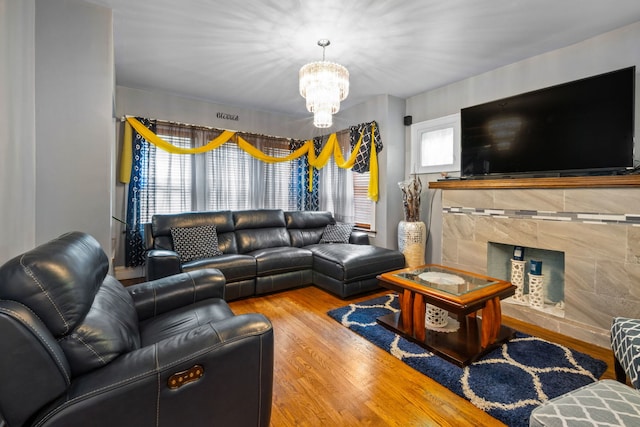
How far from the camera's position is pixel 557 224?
265 centimetres

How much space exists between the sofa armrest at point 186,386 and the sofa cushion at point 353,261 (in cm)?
210

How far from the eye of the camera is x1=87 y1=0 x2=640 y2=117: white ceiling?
2.29 metres

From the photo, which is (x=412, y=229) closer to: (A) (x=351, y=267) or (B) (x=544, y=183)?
(A) (x=351, y=267)

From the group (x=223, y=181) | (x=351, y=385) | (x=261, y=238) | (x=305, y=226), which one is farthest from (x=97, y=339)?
(x=223, y=181)

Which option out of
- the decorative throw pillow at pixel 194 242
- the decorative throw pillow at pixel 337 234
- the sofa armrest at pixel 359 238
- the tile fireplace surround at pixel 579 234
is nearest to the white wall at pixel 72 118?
the decorative throw pillow at pixel 194 242

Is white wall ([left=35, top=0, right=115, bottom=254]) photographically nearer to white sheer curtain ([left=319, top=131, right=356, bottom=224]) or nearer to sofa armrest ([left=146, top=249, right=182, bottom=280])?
sofa armrest ([left=146, top=249, right=182, bottom=280])

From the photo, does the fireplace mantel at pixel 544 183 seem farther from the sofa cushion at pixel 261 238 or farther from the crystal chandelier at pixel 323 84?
the sofa cushion at pixel 261 238

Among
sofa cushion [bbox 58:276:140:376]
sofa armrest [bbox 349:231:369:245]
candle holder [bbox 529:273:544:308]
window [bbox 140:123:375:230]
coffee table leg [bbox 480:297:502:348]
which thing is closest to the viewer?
sofa cushion [bbox 58:276:140:376]

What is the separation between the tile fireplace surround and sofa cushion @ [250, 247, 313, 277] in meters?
2.01

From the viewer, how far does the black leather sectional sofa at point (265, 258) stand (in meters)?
3.24

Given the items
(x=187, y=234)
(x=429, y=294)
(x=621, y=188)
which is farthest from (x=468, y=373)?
(x=187, y=234)

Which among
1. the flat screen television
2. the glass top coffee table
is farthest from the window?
the glass top coffee table

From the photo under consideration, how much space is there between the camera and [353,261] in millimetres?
A: 3340

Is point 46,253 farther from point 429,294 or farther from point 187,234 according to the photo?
point 187,234
